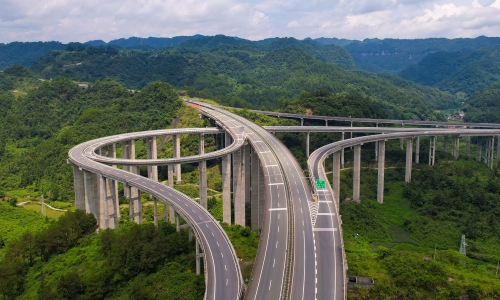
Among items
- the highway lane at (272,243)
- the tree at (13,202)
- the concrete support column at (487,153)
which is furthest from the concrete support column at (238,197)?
the concrete support column at (487,153)

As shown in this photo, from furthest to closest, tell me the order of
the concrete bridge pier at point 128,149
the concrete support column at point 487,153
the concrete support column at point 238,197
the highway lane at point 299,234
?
the concrete support column at point 487,153 → the concrete bridge pier at point 128,149 → the concrete support column at point 238,197 → the highway lane at point 299,234

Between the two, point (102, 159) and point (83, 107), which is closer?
point (102, 159)

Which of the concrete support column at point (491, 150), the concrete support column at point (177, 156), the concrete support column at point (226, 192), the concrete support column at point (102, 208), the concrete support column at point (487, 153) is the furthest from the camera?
the concrete support column at point (487, 153)

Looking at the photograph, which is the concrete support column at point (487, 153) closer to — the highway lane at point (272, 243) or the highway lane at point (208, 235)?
the highway lane at point (272, 243)

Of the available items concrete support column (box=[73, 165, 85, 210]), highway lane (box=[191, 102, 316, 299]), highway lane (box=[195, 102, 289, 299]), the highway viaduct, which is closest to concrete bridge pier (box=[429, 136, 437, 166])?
the highway viaduct

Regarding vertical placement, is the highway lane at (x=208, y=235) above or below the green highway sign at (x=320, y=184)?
below

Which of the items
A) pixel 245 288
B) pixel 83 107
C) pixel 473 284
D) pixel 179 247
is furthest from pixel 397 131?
pixel 83 107

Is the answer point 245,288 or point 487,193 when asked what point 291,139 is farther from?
point 245,288

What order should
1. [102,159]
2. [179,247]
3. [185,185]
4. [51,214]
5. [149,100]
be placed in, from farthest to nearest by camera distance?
[149,100]
[185,185]
[51,214]
[102,159]
[179,247]
